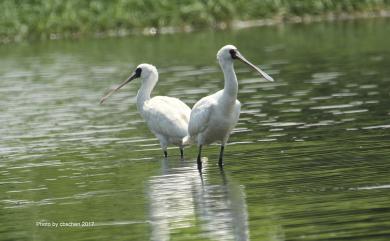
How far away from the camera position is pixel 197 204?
1421 centimetres

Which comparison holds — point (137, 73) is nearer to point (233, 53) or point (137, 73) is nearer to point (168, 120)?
point (168, 120)

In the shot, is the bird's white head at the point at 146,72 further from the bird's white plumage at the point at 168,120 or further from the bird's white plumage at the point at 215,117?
the bird's white plumage at the point at 215,117

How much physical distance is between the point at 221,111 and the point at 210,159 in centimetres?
152

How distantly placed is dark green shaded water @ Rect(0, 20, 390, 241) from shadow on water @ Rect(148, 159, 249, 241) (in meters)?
0.02

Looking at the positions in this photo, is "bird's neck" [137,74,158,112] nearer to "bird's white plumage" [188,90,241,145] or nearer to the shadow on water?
the shadow on water

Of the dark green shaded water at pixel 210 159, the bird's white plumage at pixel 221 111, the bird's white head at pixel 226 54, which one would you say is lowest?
the dark green shaded water at pixel 210 159

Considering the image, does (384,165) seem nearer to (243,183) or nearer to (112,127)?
(243,183)

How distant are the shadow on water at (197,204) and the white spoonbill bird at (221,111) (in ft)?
1.56

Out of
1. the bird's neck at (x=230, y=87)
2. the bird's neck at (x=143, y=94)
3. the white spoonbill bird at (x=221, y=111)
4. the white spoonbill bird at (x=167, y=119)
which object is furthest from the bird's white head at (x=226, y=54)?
the bird's neck at (x=143, y=94)

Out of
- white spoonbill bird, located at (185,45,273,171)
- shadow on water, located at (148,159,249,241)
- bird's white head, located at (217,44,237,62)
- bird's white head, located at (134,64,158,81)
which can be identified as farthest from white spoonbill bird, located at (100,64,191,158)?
bird's white head, located at (217,44,237,62)

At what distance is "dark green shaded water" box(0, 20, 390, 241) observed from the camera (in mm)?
12977

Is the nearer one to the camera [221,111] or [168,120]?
[221,111]

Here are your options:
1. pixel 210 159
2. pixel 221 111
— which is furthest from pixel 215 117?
pixel 210 159

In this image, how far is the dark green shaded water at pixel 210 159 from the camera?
12977 mm
